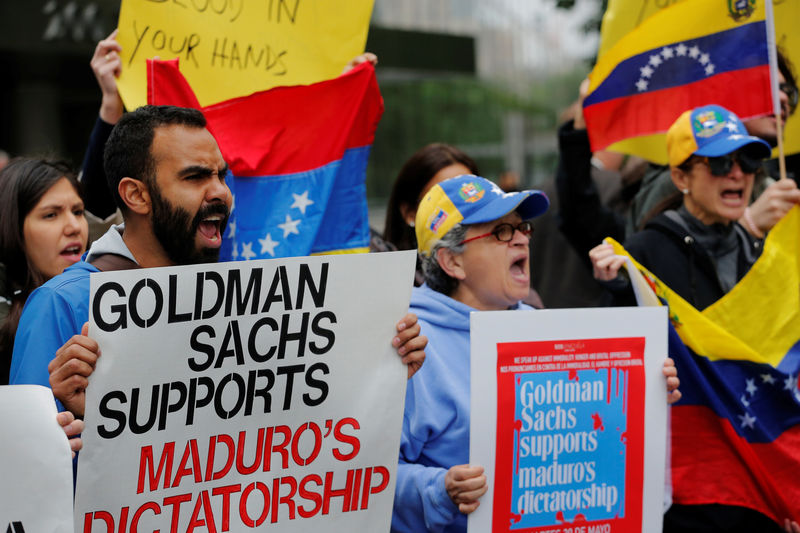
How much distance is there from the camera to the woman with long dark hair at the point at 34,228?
362cm

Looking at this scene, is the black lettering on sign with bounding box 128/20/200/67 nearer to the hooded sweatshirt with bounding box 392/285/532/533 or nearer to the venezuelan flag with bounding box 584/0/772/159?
the hooded sweatshirt with bounding box 392/285/532/533

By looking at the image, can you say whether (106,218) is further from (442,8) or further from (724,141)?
(442,8)

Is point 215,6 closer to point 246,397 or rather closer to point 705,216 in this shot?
point 246,397

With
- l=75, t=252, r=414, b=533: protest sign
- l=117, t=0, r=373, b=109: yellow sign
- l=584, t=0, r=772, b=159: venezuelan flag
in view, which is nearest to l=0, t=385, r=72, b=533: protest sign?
l=75, t=252, r=414, b=533: protest sign

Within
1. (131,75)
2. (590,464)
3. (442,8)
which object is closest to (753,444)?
(590,464)

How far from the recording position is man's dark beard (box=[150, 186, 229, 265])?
289cm

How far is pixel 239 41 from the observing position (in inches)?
164

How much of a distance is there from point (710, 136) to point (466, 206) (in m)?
1.37

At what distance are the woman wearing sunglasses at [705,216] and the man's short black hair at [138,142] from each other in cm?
202

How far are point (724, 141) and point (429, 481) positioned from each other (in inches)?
80.0

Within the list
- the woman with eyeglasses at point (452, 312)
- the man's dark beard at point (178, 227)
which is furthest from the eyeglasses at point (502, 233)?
the man's dark beard at point (178, 227)

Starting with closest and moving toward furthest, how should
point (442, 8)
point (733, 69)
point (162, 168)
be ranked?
point (162, 168)
point (733, 69)
point (442, 8)

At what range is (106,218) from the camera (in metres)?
4.17

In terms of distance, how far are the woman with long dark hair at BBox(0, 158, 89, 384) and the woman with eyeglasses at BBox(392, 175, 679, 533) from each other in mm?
1323
